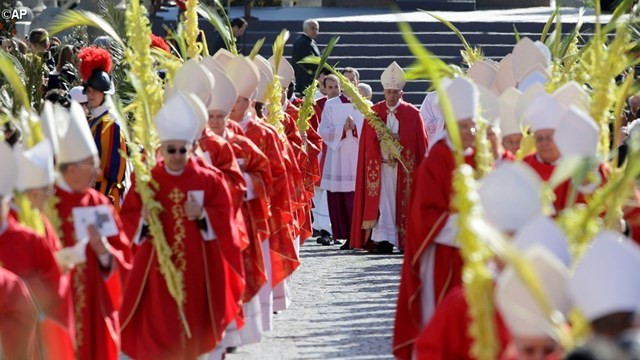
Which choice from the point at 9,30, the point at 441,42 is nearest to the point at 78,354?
the point at 9,30

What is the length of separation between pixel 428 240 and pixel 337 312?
4359 millimetres

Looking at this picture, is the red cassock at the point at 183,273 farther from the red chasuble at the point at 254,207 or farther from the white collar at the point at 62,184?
the red chasuble at the point at 254,207

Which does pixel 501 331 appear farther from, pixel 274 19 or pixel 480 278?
pixel 274 19

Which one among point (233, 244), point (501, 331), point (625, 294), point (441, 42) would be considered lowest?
point (441, 42)

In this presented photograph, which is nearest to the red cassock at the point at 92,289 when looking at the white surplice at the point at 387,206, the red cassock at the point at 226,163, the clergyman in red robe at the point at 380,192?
the red cassock at the point at 226,163

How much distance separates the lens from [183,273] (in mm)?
9844

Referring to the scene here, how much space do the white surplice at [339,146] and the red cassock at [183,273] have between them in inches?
349

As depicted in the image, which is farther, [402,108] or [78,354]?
[402,108]

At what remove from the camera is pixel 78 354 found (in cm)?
904

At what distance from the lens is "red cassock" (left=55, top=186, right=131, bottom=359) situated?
9.03m

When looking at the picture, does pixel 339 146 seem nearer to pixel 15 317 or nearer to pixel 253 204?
pixel 253 204

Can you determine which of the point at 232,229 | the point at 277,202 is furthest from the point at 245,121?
the point at 232,229

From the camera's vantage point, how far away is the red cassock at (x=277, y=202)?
1279cm

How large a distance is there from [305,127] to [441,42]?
1032 centimetres
